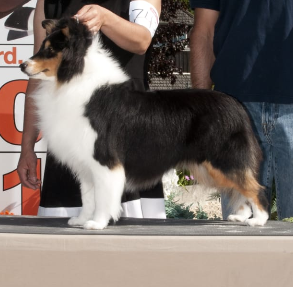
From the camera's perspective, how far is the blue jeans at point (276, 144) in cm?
308

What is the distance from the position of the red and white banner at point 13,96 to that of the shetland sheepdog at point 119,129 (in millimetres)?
1902

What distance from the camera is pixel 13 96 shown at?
466 centimetres

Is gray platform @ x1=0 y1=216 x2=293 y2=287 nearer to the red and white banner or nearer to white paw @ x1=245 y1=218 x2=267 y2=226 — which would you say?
white paw @ x1=245 y1=218 x2=267 y2=226

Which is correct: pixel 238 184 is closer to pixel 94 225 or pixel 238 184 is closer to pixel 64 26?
pixel 94 225

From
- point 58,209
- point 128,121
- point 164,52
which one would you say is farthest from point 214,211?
point 128,121

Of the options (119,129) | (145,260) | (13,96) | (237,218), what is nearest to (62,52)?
(119,129)

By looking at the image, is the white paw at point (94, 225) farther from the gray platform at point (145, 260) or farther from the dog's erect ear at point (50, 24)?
the dog's erect ear at point (50, 24)

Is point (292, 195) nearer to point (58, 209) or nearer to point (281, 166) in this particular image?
point (281, 166)

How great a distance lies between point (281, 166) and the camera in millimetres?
3123

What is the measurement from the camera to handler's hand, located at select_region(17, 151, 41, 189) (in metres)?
3.21

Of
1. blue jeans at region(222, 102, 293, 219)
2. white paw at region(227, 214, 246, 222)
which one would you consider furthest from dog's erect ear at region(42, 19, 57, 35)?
white paw at region(227, 214, 246, 222)

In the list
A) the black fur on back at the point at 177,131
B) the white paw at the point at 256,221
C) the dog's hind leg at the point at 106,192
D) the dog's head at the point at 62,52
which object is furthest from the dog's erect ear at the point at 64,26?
the white paw at the point at 256,221

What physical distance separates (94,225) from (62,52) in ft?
2.61

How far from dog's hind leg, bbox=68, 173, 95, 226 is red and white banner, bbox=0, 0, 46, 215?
178cm
